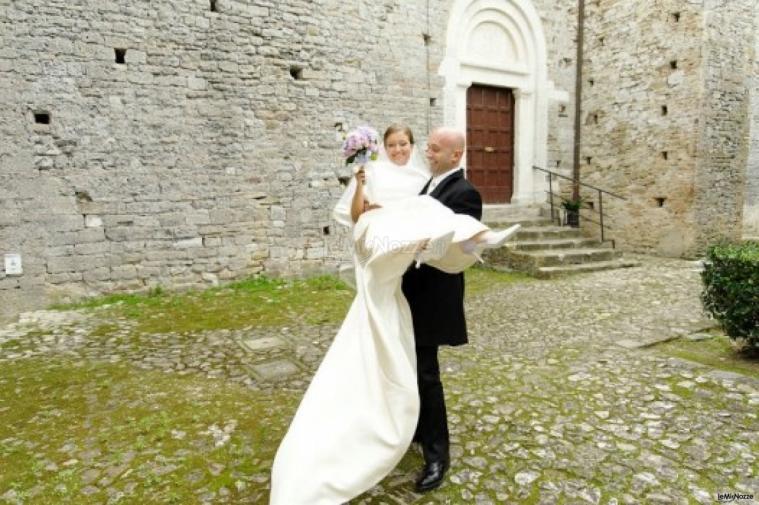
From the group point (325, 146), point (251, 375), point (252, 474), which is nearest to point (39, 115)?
point (325, 146)

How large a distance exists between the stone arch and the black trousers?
7.43 metres

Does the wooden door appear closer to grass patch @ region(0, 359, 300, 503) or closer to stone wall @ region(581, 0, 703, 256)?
stone wall @ region(581, 0, 703, 256)

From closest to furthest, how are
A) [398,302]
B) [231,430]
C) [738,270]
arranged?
[398,302] < [231,430] < [738,270]

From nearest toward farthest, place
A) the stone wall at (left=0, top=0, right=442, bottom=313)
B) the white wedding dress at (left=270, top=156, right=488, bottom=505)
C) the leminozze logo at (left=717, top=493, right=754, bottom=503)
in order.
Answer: the white wedding dress at (left=270, top=156, right=488, bottom=505) → the leminozze logo at (left=717, top=493, right=754, bottom=503) → the stone wall at (left=0, top=0, right=442, bottom=313)

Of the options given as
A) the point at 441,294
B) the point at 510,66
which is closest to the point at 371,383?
the point at 441,294

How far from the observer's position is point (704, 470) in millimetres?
2566

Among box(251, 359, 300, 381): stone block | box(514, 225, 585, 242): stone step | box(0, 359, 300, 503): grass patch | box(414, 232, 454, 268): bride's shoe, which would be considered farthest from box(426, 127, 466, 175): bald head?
box(514, 225, 585, 242): stone step

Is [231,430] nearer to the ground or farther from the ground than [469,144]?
nearer to the ground

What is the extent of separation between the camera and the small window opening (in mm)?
6109

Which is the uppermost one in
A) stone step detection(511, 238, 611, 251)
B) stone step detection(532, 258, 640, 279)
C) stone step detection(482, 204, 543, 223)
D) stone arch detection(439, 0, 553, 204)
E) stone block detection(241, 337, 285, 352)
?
stone arch detection(439, 0, 553, 204)

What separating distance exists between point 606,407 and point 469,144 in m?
7.38

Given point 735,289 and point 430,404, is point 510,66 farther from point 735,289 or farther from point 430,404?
point 430,404

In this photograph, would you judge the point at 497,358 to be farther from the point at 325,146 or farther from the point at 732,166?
the point at 732,166

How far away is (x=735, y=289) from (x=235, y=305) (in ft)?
16.5
